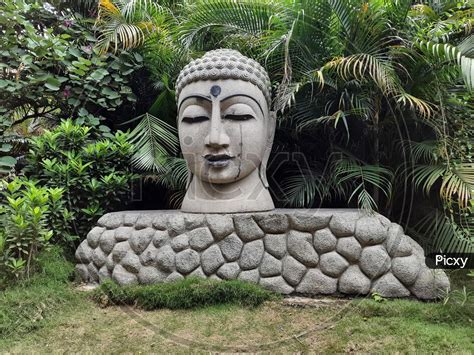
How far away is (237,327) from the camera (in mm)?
2895

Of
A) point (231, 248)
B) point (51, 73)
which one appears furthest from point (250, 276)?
point (51, 73)

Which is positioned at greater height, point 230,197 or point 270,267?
point 230,197

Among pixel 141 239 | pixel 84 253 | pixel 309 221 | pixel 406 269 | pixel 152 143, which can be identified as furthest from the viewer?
pixel 152 143

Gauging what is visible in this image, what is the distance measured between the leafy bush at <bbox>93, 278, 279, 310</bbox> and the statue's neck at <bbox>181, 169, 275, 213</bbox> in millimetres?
672

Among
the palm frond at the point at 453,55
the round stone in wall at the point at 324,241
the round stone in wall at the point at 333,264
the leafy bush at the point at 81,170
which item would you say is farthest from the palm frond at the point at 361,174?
the leafy bush at the point at 81,170

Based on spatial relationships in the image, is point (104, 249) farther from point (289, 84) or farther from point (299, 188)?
point (289, 84)

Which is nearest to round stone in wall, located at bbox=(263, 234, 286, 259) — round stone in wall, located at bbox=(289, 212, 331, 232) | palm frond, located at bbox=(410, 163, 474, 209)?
round stone in wall, located at bbox=(289, 212, 331, 232)

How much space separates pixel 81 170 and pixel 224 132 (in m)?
1.70

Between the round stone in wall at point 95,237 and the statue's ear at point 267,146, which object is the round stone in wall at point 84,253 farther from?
the statue's ear at point 267,146

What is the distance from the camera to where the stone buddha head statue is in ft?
11.5

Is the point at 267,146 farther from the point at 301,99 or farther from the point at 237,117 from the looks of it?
the point at 301,99

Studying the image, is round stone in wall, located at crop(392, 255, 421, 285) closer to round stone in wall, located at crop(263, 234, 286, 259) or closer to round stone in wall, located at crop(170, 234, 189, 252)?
round stone in wall, located at crop(263, 234, 286, 259)

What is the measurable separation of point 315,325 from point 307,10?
121 inches

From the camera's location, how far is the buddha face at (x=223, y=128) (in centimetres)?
351
